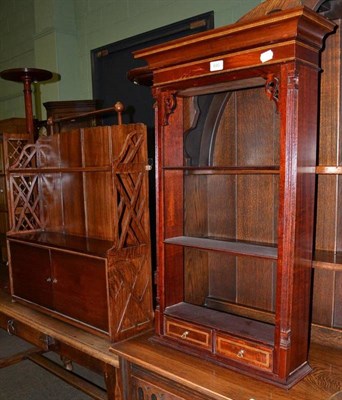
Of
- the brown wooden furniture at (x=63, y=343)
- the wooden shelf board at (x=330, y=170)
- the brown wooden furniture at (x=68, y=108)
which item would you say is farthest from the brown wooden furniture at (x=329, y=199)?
the brown wooden furniture at (x=68, y=108)

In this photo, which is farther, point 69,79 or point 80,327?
point 69,79

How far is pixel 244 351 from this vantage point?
164 centimetres

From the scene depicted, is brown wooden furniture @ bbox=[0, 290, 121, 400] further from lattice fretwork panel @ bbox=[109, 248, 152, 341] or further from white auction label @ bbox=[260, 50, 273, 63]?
white auction label @ bbox=[260, 50, 273, 63]

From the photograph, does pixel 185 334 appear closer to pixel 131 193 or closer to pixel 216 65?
pixel 131 193

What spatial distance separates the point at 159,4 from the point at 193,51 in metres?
2.20

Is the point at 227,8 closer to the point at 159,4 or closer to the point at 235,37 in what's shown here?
the point at 159,4

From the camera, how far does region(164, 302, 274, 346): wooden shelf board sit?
5.52ft

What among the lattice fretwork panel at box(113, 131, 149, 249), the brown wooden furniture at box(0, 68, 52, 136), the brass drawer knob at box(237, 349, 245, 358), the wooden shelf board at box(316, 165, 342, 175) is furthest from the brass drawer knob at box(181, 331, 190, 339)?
the brown wooden furniture at box(0, 68, 52, 136)

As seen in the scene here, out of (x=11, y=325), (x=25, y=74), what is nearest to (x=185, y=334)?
(x=11, y=325)

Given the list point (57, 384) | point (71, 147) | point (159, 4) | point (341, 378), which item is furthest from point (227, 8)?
point (57, 384)

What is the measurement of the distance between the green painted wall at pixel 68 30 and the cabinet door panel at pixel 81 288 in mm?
2135

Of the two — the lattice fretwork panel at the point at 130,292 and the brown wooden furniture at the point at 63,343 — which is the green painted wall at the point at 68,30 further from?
the brown wooden furniture at the point at 63,343

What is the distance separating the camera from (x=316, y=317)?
189 cm

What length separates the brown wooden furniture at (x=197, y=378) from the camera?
4.91 feet
